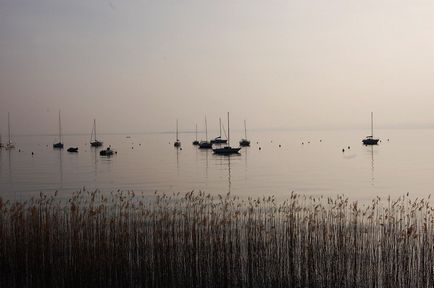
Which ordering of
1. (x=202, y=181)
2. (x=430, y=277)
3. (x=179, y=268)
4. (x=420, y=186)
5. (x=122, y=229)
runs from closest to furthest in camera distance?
(x=430, y=277) < (x=179, y=268) < (x=122, y=229) < (x=420, y=186) < (x=202, y=181)

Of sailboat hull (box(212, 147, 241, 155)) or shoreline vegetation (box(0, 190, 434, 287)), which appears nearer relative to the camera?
shoreline vegetation (box(0, 190, 434, 287))

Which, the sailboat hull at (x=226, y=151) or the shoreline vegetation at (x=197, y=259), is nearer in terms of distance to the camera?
the shoreline vegetation at (x=197, y=259)

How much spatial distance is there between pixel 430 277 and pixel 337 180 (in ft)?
123

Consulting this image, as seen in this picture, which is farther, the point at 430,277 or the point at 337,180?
the point at 337,180

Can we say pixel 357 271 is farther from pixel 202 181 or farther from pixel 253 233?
pixel 202 181

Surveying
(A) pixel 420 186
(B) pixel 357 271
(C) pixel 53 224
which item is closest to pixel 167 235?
(C) pixel 53 224

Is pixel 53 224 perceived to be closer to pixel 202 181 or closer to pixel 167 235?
pixel 167 235

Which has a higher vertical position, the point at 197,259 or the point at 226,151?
the point at 226,151

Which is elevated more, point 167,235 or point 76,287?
point 167,235

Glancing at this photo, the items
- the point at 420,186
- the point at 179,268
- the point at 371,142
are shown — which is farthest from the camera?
the point at 371,142

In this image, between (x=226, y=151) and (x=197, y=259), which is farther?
(x=226, y=151)

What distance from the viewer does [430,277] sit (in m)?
12.5

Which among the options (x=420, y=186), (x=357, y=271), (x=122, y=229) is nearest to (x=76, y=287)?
(x=122, y=229)

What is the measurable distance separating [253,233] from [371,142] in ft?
A: 393
